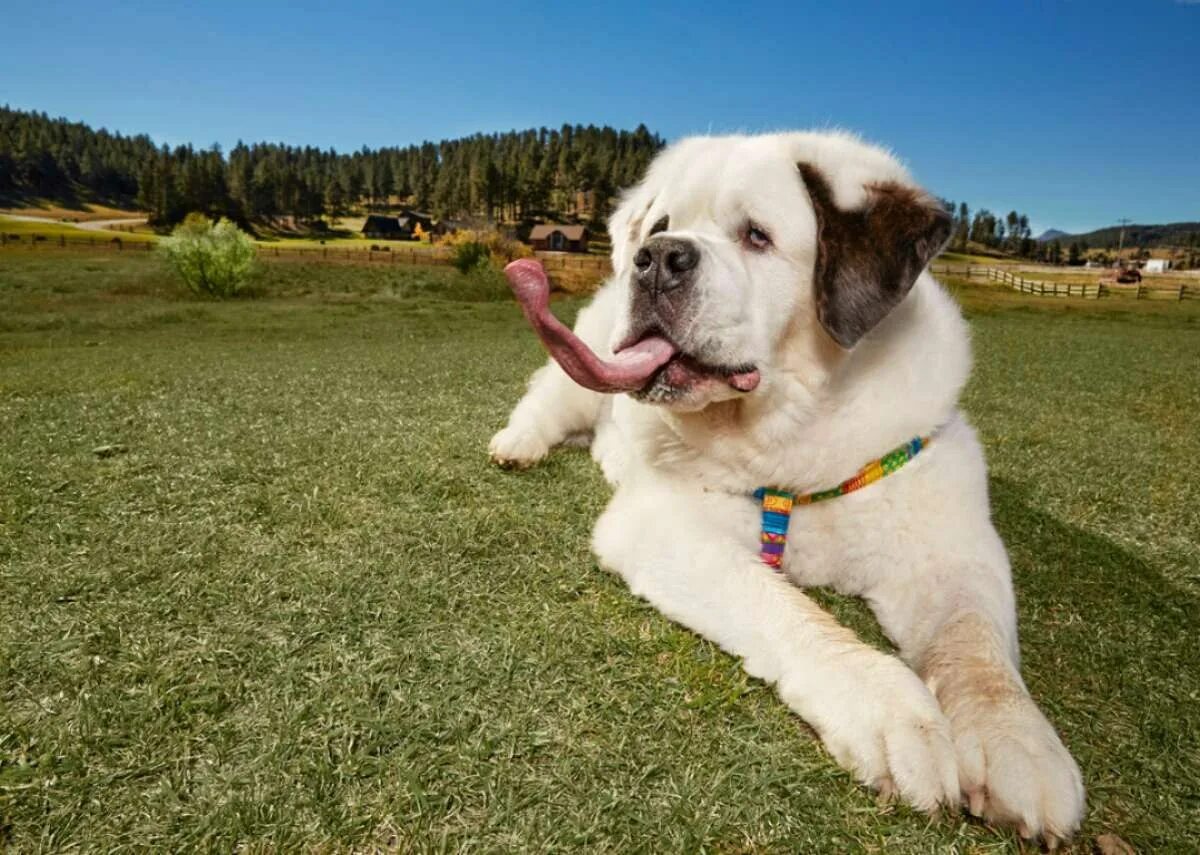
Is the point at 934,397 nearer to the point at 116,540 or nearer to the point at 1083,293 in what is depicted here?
the point at 116,540

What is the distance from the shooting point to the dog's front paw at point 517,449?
3875mm

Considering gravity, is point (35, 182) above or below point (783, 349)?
above

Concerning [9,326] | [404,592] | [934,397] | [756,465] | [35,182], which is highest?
[35,182]

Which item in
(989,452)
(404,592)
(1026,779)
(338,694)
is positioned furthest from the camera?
(989,452)

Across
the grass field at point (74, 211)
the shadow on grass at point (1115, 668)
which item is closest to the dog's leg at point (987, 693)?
the shadow on grass at point (1115, 668)

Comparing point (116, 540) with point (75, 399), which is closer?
point (116, 540)

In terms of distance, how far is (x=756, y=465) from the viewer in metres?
2.56

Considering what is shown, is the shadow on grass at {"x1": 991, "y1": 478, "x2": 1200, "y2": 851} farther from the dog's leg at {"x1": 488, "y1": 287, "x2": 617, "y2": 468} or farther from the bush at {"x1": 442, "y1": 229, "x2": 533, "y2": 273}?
the bush at {"x1": 442, "y1": 229, "x2": 533, "y2": 273}

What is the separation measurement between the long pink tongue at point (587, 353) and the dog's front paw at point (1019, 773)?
1.31 m

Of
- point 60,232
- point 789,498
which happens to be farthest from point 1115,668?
point 60,232

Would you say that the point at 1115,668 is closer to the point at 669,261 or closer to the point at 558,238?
the point at 669,261

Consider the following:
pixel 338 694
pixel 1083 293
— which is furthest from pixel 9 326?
pixel 1083 293

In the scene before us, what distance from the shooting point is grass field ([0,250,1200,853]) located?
4.88 ft

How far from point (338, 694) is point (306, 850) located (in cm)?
46
